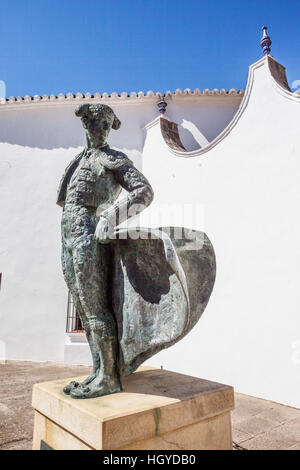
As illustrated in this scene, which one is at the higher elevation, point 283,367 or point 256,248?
point 256,248

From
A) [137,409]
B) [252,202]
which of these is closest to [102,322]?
[137,409]

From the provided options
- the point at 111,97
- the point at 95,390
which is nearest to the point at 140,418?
the point at 95,390

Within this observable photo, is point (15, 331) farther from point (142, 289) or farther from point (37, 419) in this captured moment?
point (142, 289)

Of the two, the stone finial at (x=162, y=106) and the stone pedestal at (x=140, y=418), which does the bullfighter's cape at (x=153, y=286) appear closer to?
the stone pedestal at (x=140, y=418)

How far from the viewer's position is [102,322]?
1.63m

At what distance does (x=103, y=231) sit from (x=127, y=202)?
0.21 meters

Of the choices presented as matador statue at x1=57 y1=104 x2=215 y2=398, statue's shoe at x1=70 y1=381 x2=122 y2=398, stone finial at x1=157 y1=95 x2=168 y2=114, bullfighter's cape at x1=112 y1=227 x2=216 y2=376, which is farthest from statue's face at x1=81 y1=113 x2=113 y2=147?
stone finial at x1=157 y1=95 x2=168 y2=114

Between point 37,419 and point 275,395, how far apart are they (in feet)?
9.59

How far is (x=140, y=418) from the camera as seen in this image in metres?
1.25

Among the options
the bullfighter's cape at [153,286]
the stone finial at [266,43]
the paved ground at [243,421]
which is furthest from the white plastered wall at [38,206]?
the bullfighter's cape at [153,286]

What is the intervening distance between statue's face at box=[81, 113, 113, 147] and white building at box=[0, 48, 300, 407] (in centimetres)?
269

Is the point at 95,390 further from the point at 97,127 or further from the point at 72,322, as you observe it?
the point at 72,322

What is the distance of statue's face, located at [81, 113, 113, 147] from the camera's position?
5.98 ft
